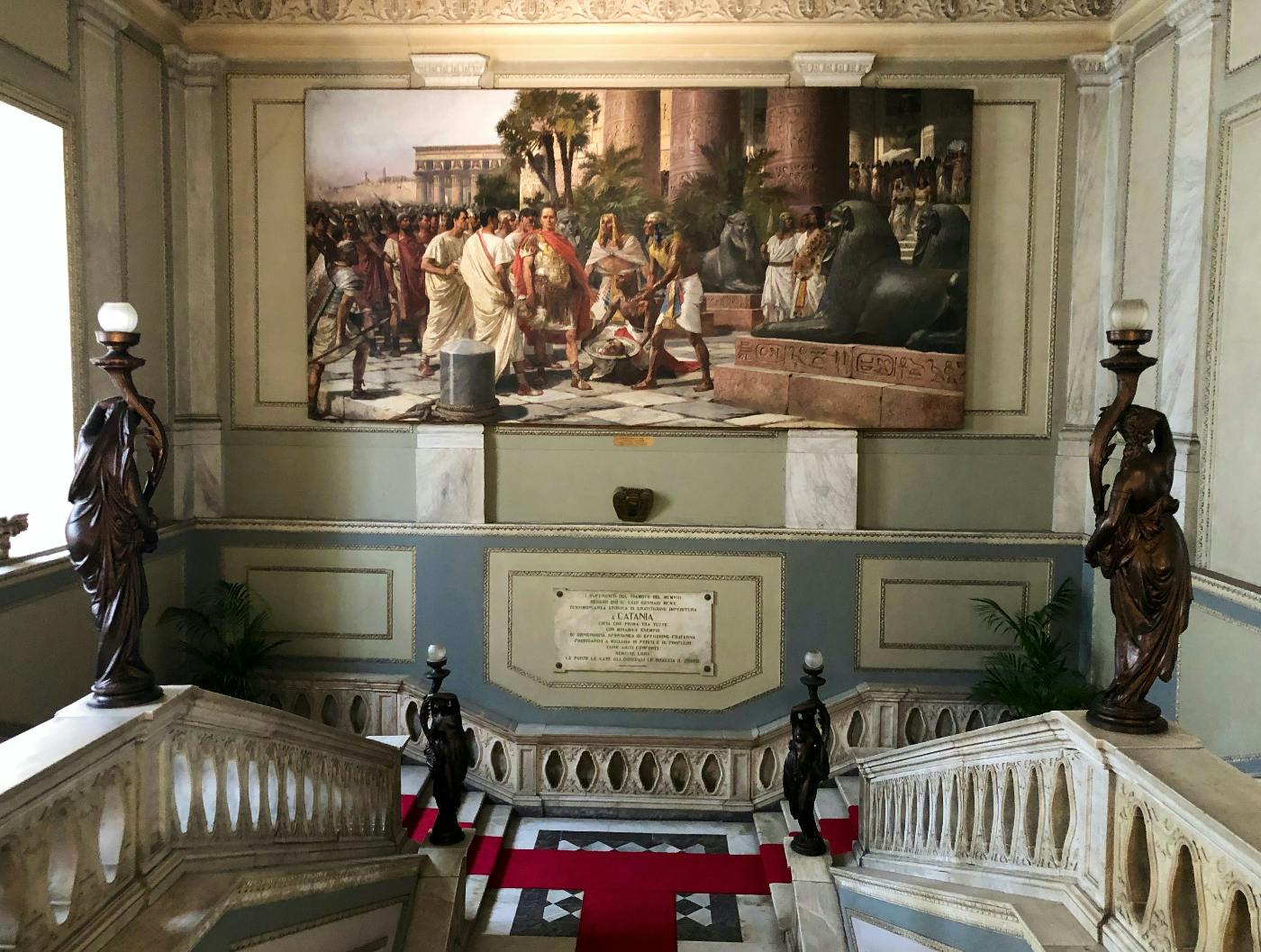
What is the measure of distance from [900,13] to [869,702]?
5454 millimetres

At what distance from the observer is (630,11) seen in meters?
7.57

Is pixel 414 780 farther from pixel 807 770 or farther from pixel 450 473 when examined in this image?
pixel 807 770

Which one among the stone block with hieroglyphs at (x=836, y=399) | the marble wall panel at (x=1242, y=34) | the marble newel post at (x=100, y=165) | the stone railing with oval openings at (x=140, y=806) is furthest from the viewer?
the stone block with hieroglyphs at (x=836, y=399)

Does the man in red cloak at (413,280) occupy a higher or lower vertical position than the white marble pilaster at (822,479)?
higher

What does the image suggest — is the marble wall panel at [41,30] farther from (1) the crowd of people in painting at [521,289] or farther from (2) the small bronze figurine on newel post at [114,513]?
(2) the small bronze figurine on newel post at [114,513]

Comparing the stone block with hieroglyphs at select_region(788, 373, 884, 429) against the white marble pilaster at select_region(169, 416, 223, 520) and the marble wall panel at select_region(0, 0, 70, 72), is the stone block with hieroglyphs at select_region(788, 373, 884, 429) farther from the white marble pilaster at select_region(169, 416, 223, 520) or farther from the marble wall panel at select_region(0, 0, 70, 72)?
the marble wall panel at select_region(0, 0, 70, 72)

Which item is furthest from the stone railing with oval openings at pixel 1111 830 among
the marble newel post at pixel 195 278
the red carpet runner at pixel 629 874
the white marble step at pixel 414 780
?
the marble newel post at pixel 195 278

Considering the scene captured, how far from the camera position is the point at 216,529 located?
26.2 feet

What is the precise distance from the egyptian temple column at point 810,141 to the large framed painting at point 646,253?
0.01m

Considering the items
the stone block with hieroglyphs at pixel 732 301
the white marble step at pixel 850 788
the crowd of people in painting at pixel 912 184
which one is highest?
the crowd of people in painting at pixel 912 184

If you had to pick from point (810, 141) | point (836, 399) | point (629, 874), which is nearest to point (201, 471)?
point (629, 874)

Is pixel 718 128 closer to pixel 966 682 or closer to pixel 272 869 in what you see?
pixel 966 682

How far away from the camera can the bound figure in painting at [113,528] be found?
335 centimetres

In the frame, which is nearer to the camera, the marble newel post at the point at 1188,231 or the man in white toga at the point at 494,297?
the marble newel post at the point at 1188,231
